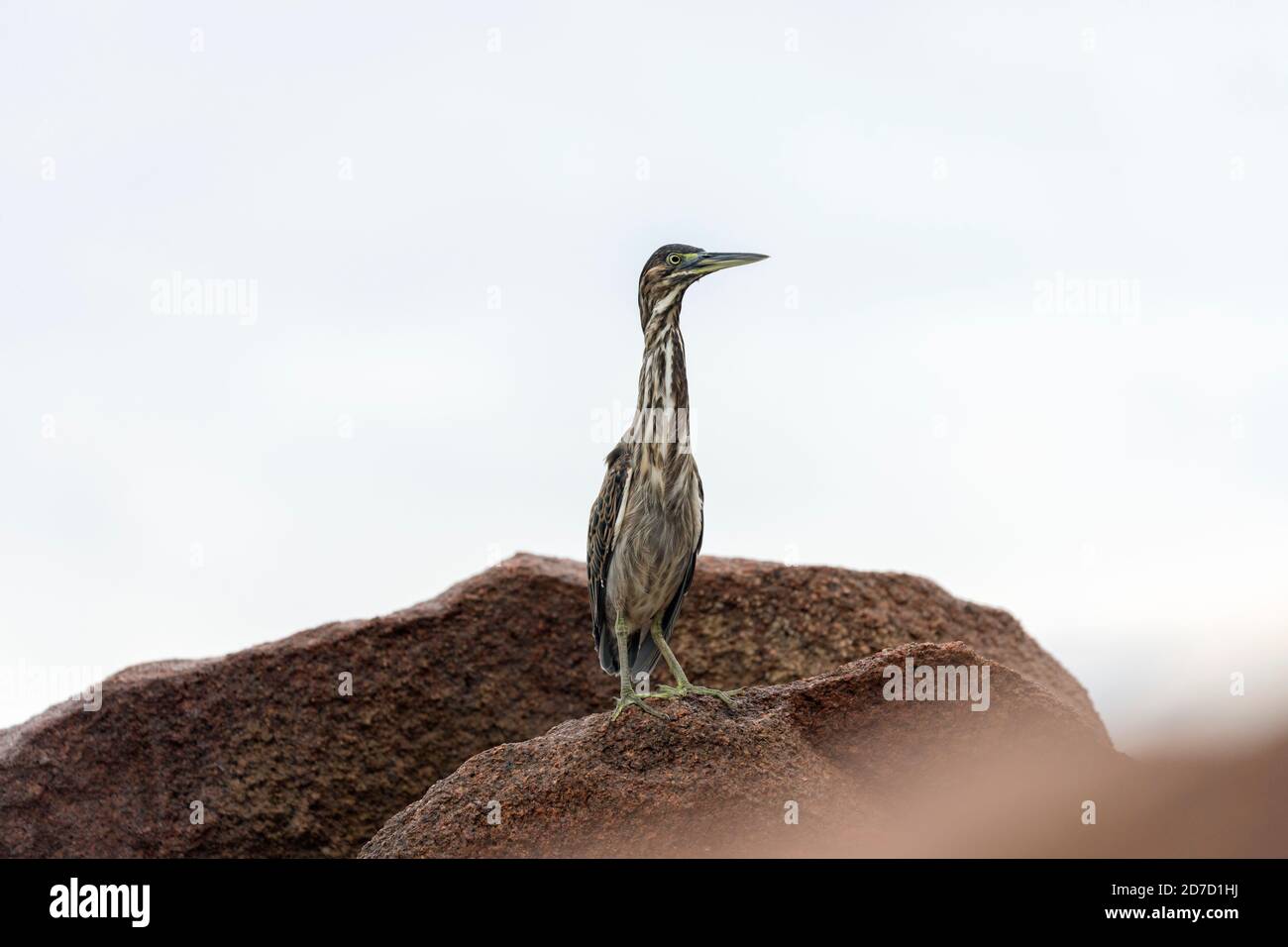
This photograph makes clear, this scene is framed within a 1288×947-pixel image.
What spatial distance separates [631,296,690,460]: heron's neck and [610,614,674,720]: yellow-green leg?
123cm

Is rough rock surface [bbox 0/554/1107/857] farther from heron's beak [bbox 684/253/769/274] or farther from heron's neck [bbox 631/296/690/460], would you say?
heron's beak [bbox 684/253/769/274]

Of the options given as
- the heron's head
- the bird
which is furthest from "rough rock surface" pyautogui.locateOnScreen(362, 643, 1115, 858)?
the heron's head

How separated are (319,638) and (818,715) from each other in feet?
16.8

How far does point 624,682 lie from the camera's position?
8758 mm

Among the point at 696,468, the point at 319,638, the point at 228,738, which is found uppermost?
the point at 696,468

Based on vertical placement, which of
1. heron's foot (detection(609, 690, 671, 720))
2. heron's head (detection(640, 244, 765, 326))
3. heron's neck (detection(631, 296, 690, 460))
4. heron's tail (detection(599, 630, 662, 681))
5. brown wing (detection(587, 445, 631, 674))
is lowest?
heron's foot (detection(609, 690, 671, 720))

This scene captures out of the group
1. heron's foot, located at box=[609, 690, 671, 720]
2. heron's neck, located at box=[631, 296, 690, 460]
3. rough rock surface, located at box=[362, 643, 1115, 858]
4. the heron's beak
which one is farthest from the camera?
the heron's beak

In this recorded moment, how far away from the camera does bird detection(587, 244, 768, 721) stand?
909 cm

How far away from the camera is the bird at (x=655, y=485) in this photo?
9094 mm
